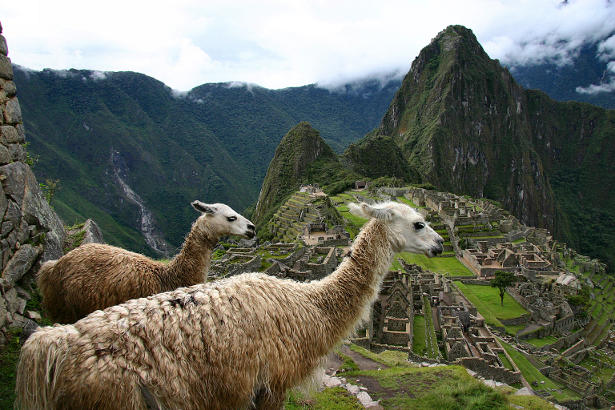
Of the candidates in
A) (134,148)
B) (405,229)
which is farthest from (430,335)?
(134,148)

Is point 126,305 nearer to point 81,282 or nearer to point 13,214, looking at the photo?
point 81,282

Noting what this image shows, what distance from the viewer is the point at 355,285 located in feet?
10.8

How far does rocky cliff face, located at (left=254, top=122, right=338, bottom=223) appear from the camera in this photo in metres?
71.4

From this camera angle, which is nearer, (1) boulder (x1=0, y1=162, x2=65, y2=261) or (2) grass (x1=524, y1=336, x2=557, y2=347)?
(1) boulder (x1=0, y1=162, x2=65, y2=261)

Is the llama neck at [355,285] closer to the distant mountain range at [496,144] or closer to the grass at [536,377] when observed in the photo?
the grass at [536,377]

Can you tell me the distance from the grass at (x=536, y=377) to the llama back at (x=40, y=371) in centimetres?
1714

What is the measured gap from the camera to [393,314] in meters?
13.4

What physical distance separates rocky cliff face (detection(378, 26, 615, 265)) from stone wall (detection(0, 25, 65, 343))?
101m

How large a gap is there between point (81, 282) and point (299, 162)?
242 feet

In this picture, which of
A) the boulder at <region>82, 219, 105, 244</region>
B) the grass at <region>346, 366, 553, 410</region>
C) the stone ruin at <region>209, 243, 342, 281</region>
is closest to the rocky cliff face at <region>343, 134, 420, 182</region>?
the stone ruin at <region>209, 243, 342, 281</region>

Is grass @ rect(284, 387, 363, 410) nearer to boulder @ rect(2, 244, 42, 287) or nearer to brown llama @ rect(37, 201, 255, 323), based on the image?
brown llama @ rect(37, 201, 255, 323)

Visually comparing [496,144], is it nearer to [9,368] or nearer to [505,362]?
[505,362]

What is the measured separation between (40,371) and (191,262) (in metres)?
2.15

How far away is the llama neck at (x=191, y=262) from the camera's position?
4035 millimetres
